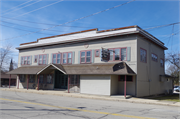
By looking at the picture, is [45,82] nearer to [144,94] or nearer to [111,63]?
[111,63]

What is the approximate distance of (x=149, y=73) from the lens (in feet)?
73.2

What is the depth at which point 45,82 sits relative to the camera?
27375 mm

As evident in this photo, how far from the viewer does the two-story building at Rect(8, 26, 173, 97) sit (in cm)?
1955

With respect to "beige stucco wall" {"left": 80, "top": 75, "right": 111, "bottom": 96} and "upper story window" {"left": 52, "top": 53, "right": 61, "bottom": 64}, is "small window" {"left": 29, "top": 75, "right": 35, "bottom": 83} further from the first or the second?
"beige stucco wall" {"left": 80, "top": 75, "right": 111, "bottom": 96}

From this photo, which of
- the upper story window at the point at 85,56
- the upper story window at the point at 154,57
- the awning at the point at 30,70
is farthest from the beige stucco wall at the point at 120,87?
the awning at the point at 30,70

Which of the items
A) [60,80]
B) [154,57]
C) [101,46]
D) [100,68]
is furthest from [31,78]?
[154,57]

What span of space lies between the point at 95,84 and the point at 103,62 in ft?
9.87

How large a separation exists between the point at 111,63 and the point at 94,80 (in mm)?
2851

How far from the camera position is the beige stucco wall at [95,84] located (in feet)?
63.3

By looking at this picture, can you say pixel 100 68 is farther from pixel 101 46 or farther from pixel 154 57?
pixel 154 57

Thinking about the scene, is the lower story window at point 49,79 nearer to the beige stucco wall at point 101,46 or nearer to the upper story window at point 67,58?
the beige stucco wall at point 101,46

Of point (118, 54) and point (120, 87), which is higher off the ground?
point (118, 54)

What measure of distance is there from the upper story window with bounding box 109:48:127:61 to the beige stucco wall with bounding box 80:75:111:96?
2683 millimetres

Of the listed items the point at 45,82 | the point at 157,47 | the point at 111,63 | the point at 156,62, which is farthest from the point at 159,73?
the point at 45,82
